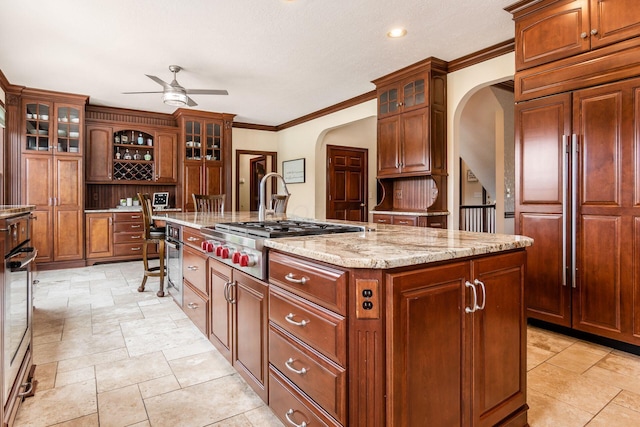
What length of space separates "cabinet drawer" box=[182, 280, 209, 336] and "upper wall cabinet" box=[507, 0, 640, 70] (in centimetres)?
309

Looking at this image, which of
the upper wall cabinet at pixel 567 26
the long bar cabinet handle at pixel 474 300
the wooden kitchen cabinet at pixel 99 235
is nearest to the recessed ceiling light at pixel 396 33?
the upper wall cabinet at pixel 567 26

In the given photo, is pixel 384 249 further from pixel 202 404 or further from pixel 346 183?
pixel 346 183

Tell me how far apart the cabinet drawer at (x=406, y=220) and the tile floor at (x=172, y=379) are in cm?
159

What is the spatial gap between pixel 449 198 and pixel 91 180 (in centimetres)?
549

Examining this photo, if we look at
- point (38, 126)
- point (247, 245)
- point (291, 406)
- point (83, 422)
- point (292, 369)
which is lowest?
point (83, 422)

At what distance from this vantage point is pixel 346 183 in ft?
23.0

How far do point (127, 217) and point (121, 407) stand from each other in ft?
15.0

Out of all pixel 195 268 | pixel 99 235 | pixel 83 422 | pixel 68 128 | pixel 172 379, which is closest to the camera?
pixel 83 422

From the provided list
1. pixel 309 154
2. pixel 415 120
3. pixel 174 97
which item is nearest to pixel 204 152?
pixel 309 154

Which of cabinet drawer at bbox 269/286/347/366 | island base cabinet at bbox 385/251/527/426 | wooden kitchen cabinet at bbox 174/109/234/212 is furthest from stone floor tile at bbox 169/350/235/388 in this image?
wooden kitchen cabinet at bbox 174/109/234/212

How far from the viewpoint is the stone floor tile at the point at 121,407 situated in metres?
1.66

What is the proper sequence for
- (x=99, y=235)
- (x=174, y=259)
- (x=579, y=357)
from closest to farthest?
(x=579, y=357) → (x=174, y=259) → (x=99, y=235)

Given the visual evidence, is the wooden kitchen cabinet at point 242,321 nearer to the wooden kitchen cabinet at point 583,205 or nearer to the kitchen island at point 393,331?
the kitchen island at point 393,331

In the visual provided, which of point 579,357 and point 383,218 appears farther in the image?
point 383,218
